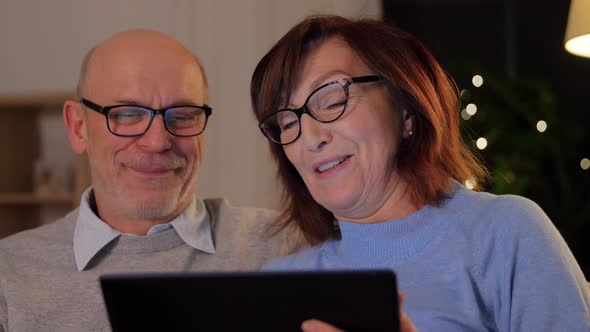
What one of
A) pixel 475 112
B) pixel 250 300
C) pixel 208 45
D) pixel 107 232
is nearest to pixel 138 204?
pixel 107 232

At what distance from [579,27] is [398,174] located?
2.67 feet

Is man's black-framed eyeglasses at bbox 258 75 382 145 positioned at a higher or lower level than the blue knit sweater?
higher

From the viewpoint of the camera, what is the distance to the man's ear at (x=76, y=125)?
6.90 feet

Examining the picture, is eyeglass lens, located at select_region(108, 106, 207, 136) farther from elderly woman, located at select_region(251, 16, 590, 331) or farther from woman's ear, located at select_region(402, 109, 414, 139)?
woman's ear, located at select_region(402, 109, 414, 139)

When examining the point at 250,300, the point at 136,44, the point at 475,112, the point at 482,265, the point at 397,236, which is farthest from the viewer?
the point at 475,112

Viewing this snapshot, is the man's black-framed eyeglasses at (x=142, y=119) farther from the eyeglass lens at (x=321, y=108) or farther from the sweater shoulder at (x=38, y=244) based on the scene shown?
the eyeglass lens at (x=321, y=108)

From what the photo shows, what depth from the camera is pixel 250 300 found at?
1.07 meters

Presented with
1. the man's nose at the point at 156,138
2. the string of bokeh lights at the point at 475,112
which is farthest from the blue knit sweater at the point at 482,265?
the string of bokeh lights at the point at 475,112

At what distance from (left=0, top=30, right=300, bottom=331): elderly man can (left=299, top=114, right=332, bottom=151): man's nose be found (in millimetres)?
483

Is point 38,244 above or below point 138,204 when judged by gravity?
below

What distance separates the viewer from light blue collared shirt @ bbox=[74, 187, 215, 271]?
1.88m

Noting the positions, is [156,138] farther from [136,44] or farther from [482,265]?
[482,265]

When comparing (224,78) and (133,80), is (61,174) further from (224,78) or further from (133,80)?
(133,80)

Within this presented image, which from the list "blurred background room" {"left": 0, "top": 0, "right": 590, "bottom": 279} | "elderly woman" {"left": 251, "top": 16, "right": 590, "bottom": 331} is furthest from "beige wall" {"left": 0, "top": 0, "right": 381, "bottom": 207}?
"elderly woman" {"left": 251, "top": 16, "right": 590, "bottom": 331}
